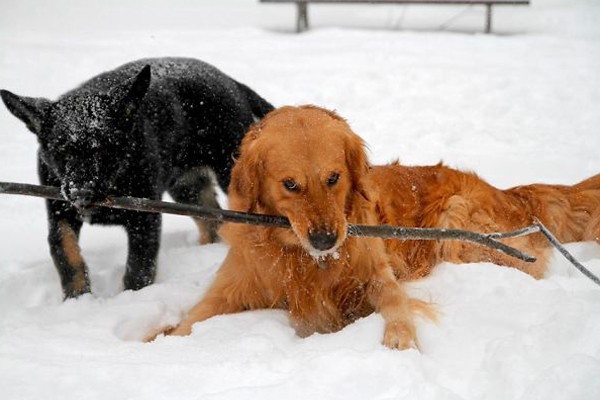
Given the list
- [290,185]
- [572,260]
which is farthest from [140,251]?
[572,260]

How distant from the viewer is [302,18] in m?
11.0

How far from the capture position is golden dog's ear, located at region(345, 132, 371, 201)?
2.94m

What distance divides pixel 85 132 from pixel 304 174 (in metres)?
1.44

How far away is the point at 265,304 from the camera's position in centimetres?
319

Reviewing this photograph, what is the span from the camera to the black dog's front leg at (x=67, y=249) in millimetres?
3668

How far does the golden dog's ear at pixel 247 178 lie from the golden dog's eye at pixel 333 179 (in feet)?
1.30

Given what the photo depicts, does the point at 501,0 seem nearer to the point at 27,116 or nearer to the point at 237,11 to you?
the point at 237,11

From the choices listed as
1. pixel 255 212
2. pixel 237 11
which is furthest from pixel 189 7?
pixel 255 212

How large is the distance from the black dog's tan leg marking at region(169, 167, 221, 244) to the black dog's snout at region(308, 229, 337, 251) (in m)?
2.33

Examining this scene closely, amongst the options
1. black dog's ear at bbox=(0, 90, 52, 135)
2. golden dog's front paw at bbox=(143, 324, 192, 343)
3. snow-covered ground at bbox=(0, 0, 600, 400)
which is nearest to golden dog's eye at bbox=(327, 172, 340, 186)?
snow-covered ground at bbox=(0, 0, 600, 400)

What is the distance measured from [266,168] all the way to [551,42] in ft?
27.4

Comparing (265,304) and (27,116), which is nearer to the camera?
(265,304)

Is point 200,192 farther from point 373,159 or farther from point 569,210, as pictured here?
point 569,210

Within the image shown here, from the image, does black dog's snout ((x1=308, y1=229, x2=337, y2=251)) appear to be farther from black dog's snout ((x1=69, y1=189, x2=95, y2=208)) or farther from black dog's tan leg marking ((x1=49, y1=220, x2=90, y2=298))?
black dog's tan leg marking ((x1=49, y1=220, x2=90, y2=298))
